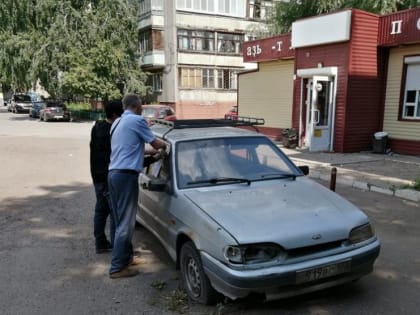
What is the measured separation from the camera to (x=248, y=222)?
3.31 meters

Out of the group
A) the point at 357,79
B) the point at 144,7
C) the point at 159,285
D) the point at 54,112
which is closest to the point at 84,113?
the point at 54,112

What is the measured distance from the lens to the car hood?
320 centimetres

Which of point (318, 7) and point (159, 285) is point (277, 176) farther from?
point (318, 7)

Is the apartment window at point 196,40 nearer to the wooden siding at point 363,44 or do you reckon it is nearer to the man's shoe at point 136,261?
the wooden siding at point 363,44

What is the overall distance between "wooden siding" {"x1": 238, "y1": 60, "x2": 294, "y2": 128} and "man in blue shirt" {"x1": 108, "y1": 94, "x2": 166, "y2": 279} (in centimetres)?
1215

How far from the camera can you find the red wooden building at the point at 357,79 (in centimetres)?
1188

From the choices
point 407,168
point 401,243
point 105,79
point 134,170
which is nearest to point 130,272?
point 134,170

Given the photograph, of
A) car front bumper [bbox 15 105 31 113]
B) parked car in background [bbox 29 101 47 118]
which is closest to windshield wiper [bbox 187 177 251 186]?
parked car in background [bbox 29 101 47 118]

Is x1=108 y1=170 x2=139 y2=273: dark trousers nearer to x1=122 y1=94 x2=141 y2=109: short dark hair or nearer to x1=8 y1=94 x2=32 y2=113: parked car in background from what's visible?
x1=122 y1=94 x2=141 y2=109: short dark hair

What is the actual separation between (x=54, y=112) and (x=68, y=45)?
5132mm

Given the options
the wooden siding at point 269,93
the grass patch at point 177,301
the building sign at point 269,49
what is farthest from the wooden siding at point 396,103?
the grass patch at point 177,301

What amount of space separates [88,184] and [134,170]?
5266 millimetres

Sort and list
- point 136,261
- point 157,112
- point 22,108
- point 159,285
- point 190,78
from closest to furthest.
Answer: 1. point 159,285
2. point 136,261
3. point 157,112
4. point 190,78
5. point 22,108

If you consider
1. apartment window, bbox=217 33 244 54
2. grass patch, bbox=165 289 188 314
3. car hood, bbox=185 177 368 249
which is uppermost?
apartment window, bbox=217 33 244 54
